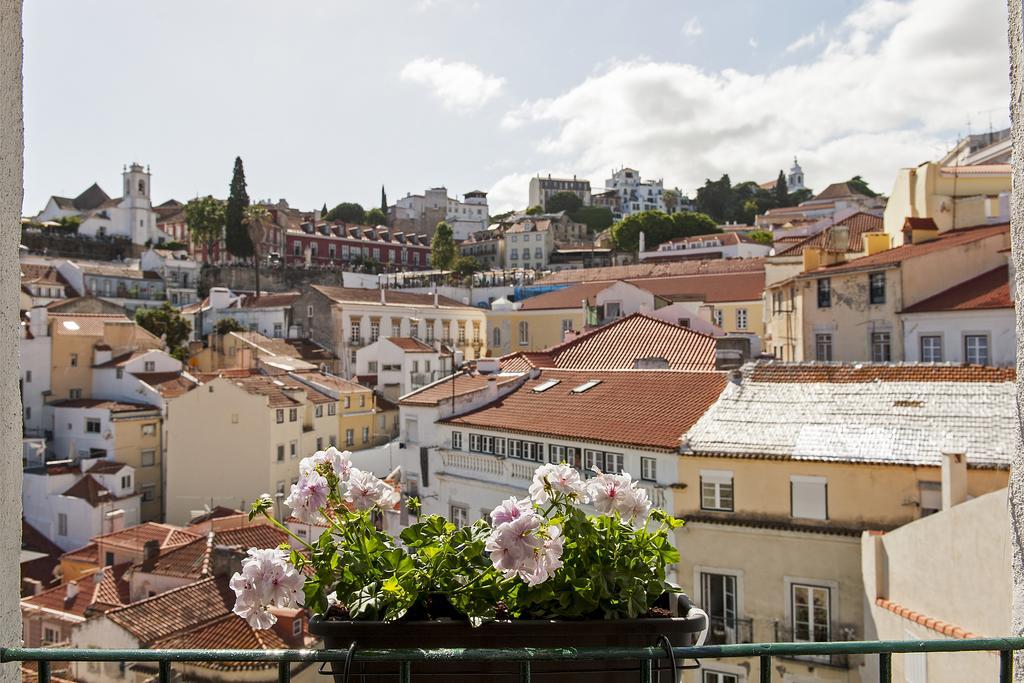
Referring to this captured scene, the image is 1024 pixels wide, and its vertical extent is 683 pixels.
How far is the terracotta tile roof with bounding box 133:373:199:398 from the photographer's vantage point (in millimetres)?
35562

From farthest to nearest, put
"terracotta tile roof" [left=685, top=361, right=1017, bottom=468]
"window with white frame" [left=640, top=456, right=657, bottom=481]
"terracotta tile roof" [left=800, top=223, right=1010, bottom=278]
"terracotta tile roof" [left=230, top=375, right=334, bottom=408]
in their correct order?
"terracotta tile roof" [left=230, top=375, right=334, bottom=408]
"terracotta tile roof" [left=800, top=223, right=1010, bottom=278]
"window with white frame" [left=640, top=456, right=657, bottom=481]
"terracotta tile roof" [left=685, top=361, right=1017, bottom=468]

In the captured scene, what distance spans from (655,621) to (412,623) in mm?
673

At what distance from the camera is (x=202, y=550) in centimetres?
1984

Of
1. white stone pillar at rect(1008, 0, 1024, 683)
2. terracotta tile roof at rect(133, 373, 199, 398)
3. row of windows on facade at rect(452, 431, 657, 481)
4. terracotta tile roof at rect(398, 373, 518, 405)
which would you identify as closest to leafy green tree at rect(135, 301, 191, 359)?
terracotta tile roof at rect(133, 373, 199, 398)

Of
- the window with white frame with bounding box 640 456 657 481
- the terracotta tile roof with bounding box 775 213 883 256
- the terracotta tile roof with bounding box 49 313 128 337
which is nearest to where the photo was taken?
the window with white frame with bounding box 640 456 657 481

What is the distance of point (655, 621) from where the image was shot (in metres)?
2.21

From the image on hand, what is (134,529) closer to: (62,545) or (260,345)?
(62,545)

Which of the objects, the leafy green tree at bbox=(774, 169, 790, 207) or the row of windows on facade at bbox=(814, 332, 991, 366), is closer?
the row of windows on facade at bbox=(814, 332, 991, 366)

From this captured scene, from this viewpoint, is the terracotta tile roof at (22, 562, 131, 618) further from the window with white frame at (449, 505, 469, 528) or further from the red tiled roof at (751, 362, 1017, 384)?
the red tiled roof at (751, 362, 1017, 384)

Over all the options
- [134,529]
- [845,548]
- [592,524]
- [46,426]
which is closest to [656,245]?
[46,426]

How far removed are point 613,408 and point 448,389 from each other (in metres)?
5.34

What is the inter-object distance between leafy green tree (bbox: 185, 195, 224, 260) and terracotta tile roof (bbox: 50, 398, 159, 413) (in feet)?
105

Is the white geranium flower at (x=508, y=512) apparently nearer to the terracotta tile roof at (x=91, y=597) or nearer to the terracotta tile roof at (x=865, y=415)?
the terracotta tile roof at (x=865, y=415)

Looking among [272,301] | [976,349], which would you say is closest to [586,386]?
[976,349]
